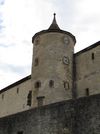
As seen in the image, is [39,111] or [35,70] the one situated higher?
[35,70]

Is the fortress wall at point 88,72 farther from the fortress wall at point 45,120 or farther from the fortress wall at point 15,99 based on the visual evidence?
the fortress wall at point 45,120

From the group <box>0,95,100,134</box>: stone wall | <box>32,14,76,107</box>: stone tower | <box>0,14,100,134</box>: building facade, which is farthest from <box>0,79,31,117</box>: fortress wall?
<box>0,95,100,134</box>: stone wall

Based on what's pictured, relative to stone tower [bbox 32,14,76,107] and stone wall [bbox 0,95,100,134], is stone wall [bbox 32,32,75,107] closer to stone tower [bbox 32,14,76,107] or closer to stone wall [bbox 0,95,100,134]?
stone tower [bbox 32,14,76,107]

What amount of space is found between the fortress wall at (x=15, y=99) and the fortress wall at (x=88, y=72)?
661cm

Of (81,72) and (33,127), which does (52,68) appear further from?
(33,127)

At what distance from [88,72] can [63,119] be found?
12.3 m

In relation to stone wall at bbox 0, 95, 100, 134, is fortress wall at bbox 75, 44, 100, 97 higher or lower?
higher

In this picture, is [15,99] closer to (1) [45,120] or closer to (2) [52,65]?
(2) [52,65]

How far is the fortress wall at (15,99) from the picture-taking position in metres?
32.7

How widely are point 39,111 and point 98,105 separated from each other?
11.5 ft

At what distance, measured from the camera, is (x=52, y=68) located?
88.9 feet

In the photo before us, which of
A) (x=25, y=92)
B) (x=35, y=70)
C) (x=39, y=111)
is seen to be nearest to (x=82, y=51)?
(x=35, y=70)

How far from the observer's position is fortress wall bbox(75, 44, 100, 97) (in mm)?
25734

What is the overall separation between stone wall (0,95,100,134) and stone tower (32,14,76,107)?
872 cm
